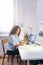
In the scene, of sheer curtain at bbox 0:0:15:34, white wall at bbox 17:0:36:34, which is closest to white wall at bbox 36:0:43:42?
white wall at bbox 17:0:36:34

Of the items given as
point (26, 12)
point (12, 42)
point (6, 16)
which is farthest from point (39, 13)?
point (6, 16)

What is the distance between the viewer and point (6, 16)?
199 inches

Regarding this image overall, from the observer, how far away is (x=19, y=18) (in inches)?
201

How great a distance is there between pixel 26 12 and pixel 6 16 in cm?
64

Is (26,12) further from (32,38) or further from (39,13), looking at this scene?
(32,38)

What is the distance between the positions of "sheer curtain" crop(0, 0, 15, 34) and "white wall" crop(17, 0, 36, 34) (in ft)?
0.73

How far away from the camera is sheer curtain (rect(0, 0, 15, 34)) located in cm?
503

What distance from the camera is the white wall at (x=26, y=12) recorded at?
185 inches

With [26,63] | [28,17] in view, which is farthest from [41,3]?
[26,63]

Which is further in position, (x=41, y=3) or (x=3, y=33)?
(x=3, y=33)

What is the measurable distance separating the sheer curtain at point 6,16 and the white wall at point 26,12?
22 cm

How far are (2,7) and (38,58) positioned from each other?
2.95m

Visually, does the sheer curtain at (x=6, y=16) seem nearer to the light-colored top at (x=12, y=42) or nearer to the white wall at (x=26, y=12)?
the white wall at (x=26, y=12)

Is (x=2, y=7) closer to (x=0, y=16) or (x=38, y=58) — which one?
(x=0, y=16)
